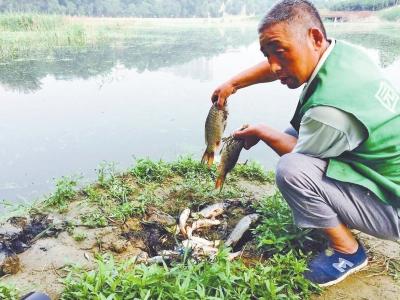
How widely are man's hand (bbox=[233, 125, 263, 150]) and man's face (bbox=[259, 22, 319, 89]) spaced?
543 millimetres

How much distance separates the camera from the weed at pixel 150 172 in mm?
4020

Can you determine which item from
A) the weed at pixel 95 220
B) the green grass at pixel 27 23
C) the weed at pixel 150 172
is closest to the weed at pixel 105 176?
the weed at pixel 150 172

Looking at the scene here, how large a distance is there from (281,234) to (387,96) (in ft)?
3.84

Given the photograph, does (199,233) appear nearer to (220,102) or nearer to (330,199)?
(220,102)

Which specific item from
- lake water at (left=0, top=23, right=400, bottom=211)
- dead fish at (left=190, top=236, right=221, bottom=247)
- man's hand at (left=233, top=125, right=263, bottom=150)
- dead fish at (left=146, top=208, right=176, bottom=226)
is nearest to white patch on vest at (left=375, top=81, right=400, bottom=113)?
man's hand at (left=233, top=125, right=263, bottom=150)

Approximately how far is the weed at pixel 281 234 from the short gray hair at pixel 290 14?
4.43ft

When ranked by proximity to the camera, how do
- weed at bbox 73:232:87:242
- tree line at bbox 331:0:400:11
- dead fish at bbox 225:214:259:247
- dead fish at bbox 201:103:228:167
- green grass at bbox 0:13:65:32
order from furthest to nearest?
tree line at bbox 331:0:400:11 → green grass at bbox 0:13:65:32 → dead fish at bbox 201:103:228:167 → weed at bbox 73:232:87:242 → dead fish at bbox 225:214:259:247

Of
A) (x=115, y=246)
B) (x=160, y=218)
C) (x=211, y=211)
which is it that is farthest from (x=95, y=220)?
(x=211, y=211)

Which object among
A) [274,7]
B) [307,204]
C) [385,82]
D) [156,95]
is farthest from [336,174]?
[156,95]

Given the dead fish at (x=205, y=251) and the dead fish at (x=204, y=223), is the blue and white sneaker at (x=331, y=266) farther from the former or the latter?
the dead fish at (x=204, y=223)

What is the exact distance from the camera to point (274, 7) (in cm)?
223

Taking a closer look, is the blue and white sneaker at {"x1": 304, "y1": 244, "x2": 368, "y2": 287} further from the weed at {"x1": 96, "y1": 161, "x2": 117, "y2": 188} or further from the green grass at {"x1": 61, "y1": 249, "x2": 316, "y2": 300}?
the weed at {"x1": 96, "y1": 161, "x2": 117, "y2": 188}

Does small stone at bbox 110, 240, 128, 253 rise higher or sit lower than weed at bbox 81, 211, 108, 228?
lower

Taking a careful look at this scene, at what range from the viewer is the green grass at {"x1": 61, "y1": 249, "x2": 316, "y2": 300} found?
7.07 feet
